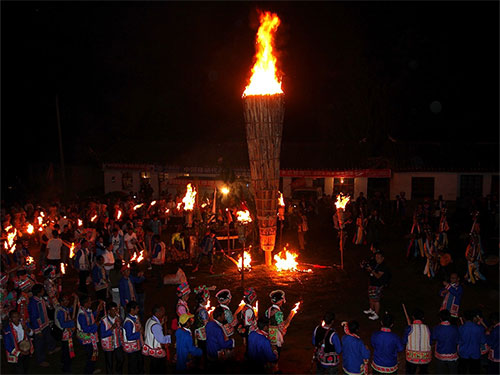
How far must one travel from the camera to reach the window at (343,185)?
26664 millimetres

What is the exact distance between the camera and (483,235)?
1873 centimetres

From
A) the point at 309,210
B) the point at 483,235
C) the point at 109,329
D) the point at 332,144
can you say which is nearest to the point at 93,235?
the point at 109,329

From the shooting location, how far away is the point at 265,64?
1397 centimetres

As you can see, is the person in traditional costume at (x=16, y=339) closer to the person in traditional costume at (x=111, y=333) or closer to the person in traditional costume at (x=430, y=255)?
the person in traditional costume at (x=111, y=333)

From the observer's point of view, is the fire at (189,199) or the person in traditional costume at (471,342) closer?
the person in traditional costume at (471,342)

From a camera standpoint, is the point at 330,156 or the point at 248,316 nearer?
the point at 248,316

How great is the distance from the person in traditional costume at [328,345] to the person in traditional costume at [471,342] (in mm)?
2238

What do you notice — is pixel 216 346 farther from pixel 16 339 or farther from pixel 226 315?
pixel 16 339

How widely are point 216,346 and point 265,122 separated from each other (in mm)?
8007

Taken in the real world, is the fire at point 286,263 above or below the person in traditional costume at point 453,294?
below

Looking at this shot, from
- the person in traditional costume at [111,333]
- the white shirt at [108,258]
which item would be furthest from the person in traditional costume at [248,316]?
the white shirt at [108,258]

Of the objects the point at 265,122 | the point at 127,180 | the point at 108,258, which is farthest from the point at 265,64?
the point at 127,180

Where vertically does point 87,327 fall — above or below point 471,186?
below

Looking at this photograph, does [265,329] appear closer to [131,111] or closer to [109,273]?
[109,273]
